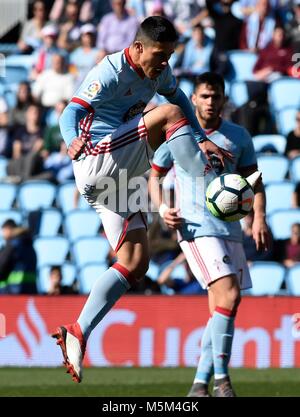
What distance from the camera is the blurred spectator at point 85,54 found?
57.6 ft

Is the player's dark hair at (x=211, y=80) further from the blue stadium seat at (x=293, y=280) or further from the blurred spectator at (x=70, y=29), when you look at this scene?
the blurred spectator at (x=70, y=29)

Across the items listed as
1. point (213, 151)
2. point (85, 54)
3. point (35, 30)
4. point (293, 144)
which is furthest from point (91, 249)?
point (213, 151)

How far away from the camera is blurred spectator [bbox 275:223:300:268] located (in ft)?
43.5

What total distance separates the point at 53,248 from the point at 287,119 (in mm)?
3935

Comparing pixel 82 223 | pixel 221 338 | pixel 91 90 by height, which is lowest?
pixel 221 338

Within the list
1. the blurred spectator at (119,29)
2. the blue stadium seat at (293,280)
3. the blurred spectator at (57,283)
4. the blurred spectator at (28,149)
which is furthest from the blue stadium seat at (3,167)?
the blue stadium seat at (293,280)

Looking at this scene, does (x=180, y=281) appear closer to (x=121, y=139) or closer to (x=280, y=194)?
(x=280, y=194)

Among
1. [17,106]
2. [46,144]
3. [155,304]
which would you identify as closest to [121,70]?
[155,304]

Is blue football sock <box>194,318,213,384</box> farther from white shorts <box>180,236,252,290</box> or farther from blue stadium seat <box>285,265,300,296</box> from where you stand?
blue stadium seat <box>285,265,300,296</box>

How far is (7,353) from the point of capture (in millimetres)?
12727

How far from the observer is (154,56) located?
721 centimetres

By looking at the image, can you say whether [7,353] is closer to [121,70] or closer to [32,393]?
[32,393]

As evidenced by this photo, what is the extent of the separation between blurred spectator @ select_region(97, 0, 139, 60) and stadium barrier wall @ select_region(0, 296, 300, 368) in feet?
20.2

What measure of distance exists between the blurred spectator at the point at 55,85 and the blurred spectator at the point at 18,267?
427cm
